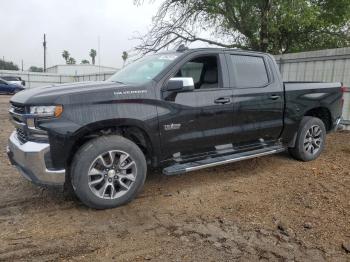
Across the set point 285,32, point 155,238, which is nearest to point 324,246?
point 155,238

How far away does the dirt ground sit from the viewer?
316 centimetres

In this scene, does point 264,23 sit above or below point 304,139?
above

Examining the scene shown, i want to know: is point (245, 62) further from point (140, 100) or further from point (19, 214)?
point (19, 214)

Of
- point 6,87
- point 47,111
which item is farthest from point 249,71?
point 6,87

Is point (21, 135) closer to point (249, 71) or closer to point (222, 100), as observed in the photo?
point (222, 100)

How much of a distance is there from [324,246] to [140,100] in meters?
2.48

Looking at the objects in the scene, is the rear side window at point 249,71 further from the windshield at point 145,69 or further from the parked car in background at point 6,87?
the parked car in background at point 6,87

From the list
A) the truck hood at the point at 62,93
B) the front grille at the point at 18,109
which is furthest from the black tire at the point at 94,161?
the front grille at the point at 18,109

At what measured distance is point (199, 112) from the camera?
178 inches

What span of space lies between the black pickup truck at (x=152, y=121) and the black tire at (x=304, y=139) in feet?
0.51

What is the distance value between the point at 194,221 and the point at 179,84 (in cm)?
161

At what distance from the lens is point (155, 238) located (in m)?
3.41

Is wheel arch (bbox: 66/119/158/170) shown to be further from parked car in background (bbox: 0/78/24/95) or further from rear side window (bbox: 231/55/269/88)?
parked car in background (bbox: 0/78/24/95)

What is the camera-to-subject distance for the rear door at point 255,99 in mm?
4973
